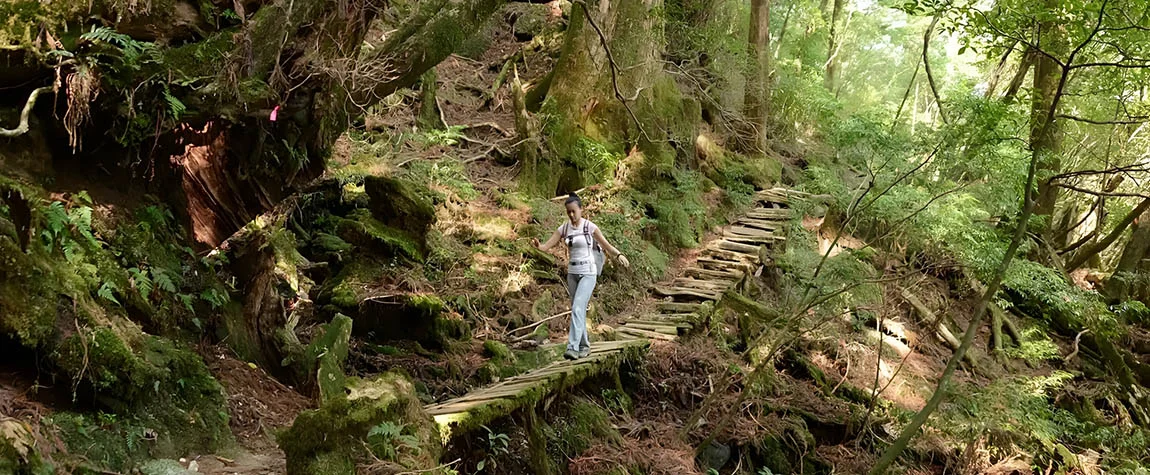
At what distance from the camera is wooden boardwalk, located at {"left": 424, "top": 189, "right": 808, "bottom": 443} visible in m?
4.95

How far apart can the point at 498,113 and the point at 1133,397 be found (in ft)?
39.5

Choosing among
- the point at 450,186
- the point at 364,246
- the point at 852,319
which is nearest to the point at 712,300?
the point at 852,319

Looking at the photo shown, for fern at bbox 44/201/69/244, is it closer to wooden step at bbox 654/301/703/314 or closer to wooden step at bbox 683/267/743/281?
wooden step at bbox 654/301/703/314

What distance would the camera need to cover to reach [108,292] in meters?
4.20

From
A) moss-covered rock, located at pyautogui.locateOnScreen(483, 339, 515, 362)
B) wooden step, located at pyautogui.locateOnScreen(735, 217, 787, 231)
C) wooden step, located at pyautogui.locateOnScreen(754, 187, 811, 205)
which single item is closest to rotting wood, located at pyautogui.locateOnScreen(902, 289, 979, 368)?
wooden step, located at pyautogui.locateOnScreen(735, 217, 787, 231)

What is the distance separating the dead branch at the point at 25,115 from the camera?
4.03m

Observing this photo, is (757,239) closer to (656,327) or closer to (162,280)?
(656,327)

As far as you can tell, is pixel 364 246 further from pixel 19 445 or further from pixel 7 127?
pixel 19 445

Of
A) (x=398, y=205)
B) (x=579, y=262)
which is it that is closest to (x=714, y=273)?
(x=579, y=262)

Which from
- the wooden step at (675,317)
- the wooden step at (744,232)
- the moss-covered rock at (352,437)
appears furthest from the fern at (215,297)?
the wooden step at (744,232)

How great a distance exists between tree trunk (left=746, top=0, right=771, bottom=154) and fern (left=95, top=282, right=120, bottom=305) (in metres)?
14.5

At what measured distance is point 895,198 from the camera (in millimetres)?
10102

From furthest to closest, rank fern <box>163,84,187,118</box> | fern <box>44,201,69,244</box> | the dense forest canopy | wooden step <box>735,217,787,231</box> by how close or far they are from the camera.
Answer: wooden step <box>735,217,787,231</box>, fern <box>163,84,187,118</box>, the dense forest canopy, fern <box>44,201,69,244</box>

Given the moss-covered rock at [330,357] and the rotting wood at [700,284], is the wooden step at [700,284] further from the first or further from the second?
the moss-covered rock at [330,357]
